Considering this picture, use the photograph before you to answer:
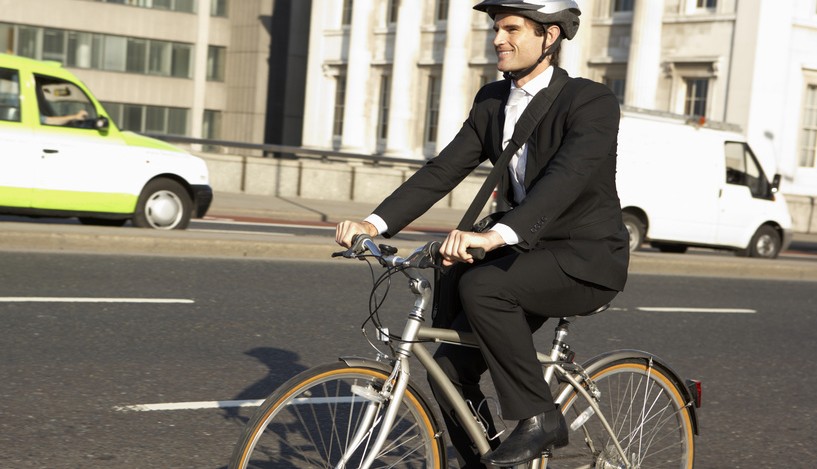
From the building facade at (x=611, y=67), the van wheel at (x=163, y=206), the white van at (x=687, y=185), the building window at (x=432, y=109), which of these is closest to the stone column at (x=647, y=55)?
the building facade at (x=611, y=67)

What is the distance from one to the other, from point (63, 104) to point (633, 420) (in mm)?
9931

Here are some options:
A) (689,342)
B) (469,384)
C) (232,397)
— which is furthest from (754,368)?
(469,384)

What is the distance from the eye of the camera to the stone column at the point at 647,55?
36.1 metres

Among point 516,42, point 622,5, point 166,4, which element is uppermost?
point 166,4

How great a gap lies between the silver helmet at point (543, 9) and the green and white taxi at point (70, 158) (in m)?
9.75

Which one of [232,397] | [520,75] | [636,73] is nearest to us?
[520,75]

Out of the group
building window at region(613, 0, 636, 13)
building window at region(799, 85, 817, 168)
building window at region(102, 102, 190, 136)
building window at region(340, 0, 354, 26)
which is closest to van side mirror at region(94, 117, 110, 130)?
building window at region(799, 85, 817, 168)

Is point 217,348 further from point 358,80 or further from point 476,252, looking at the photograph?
point 358,80

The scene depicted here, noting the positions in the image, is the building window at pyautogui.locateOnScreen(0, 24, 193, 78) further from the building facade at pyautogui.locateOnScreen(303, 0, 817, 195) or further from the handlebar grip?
the handlebar grip

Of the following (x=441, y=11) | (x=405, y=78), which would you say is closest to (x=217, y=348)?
(x=405, y=78)

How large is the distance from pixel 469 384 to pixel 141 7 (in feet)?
202

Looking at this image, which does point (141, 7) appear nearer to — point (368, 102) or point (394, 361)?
point (368, 102)

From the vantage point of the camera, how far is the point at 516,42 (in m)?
3.72

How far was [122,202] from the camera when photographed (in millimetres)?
13422
